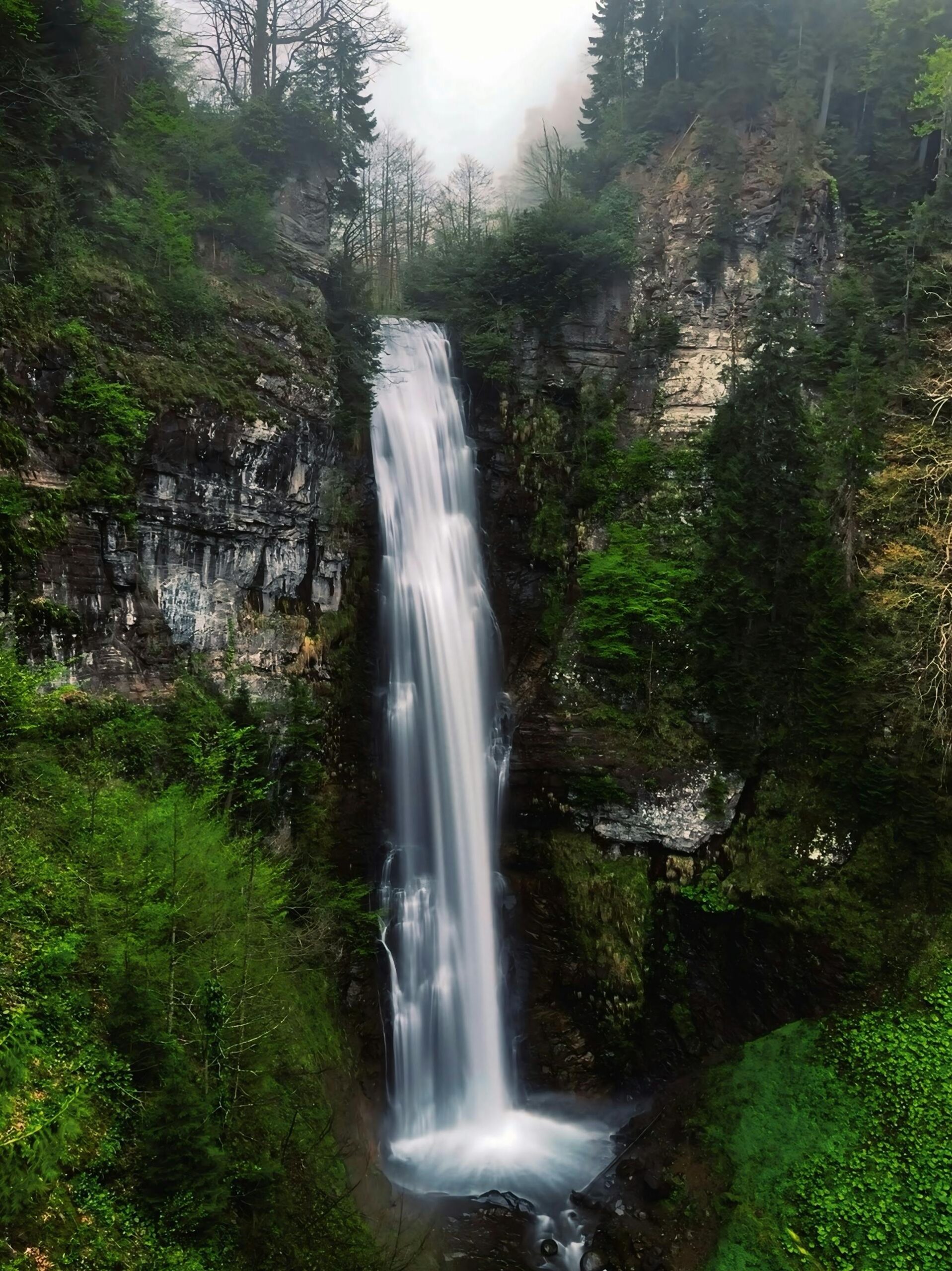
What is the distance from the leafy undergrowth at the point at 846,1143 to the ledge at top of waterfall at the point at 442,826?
10.1 feet

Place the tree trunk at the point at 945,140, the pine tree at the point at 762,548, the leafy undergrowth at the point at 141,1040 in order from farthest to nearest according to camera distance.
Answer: the tree trunk at the point at 945,140
the pine tree at the point at 762,548
the leafy undergrowth at the point at 141,1040

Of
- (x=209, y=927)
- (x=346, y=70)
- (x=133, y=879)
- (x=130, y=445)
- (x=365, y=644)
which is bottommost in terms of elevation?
(x=209, y=927)

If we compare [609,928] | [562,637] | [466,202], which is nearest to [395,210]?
[466,202]

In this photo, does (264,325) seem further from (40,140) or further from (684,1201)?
(684,1201)

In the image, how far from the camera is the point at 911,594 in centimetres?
1252

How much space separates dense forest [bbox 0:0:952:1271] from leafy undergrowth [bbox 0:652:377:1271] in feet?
0.15

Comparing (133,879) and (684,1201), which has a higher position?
(133,879)

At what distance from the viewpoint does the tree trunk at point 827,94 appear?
20391 millimetres

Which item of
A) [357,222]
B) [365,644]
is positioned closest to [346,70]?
[357,222]

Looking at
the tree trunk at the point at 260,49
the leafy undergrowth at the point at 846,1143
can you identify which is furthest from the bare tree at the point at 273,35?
the leafy undergrowth at the point at 846,1143

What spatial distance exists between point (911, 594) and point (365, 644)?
1079 centimetres

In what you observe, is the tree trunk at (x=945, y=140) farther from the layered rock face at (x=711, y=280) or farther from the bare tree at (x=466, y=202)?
the bare tree at (x=466, y=202)

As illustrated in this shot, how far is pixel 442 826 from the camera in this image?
15.7 m

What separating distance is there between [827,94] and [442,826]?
75.8 ft
